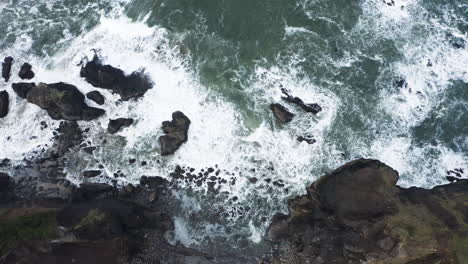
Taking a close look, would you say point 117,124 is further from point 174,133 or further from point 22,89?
point 22,89

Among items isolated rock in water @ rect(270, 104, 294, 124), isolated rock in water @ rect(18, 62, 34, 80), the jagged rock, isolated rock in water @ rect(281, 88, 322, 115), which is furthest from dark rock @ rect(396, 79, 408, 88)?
the jagged rock

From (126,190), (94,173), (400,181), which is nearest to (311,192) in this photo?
(400,181)

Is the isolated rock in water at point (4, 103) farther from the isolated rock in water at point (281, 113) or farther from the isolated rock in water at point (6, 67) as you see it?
the isolated rock in water at point (281, 113)

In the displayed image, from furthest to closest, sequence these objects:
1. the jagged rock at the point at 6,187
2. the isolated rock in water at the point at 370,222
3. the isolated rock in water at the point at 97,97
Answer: the isolated rock in water at the point at 97,97 → the jagged rock at the point at 6,187 → the isolated rock in water at the point at 370,222

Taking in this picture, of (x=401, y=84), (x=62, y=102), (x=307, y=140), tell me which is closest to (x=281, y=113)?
(x=307, y=140)

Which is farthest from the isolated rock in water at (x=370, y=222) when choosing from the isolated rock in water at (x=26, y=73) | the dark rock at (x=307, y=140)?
the isolated rock in water at (x=26, y=73)

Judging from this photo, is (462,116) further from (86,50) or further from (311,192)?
(86,50)
